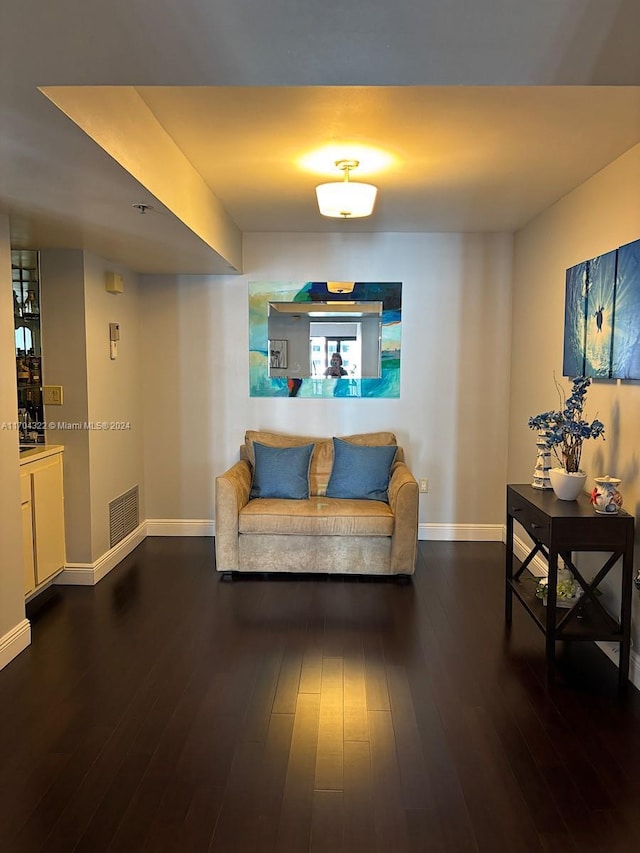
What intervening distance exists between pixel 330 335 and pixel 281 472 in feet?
3.84

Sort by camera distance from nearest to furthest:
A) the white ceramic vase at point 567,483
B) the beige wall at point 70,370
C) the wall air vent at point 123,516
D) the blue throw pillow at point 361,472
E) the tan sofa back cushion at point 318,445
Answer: the white ceramic vase at point 567,483
the beige wall at point 70,370
the wall air vent at point 123,516
the blue throw pillow at point 361,472
the tan sofa back cushion at point 318,445

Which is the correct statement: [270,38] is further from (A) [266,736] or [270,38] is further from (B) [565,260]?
(B) [565,260]

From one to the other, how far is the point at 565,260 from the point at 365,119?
5.73 feet

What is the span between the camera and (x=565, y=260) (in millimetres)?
3627

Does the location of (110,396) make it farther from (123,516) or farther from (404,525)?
(404,525)

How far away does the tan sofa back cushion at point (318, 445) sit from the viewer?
15.1ft

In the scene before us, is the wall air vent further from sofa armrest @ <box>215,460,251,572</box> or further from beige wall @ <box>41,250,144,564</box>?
sofa armrest @ <box>215,460,251,572</box>

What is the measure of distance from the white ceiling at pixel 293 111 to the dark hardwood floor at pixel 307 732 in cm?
207

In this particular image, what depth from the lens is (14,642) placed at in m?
2.96

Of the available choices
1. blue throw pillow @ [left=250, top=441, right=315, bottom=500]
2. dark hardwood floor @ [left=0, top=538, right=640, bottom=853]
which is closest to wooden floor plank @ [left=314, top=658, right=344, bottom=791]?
dark hardwood floor @ [left=0, top=538, right=640, bottom=853]

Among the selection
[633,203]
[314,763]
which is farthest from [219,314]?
[314,763]

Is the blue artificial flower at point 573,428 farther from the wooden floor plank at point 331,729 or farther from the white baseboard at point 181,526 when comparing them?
the white baseboard at point 181,526

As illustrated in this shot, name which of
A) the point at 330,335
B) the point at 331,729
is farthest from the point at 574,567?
the point at 330,335

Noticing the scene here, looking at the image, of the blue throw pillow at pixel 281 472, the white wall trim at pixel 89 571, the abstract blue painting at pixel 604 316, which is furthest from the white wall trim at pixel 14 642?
the abstract blue painting at pixel 604 316
